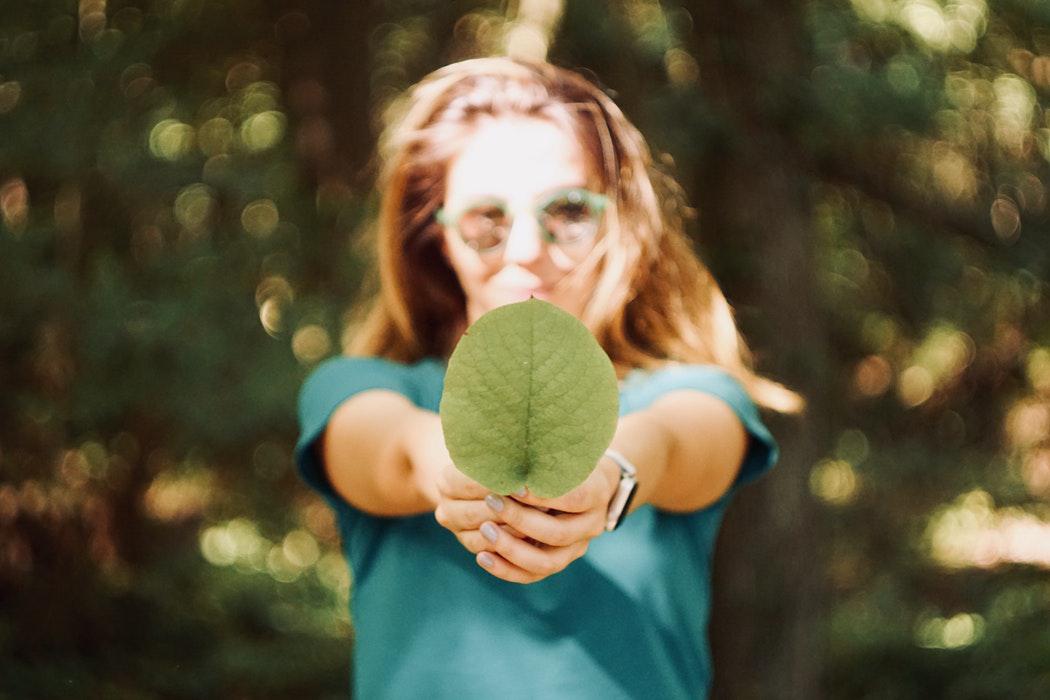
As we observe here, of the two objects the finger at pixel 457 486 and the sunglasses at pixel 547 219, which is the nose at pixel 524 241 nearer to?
the sunglasses at pixel 547 219

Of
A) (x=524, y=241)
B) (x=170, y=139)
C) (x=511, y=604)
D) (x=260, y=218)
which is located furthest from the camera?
(x=260, y=218)

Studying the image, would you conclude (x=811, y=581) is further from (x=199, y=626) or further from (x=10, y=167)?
(x=10, y=167)

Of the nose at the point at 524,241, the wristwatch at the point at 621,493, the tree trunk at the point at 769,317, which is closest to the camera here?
the wristwatch at the point at 621,493

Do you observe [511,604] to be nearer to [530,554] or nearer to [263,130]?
[530,554]


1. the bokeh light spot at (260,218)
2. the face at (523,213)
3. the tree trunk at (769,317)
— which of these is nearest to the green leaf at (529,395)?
the face at (523,213)

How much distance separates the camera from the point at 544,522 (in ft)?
3.08

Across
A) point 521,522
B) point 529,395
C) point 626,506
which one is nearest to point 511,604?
point 626,506

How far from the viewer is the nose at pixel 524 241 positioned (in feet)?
4.38

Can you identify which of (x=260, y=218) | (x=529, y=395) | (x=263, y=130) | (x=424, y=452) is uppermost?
(x=529, y=395)

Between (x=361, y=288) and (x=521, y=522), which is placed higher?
(x=521, y=522)

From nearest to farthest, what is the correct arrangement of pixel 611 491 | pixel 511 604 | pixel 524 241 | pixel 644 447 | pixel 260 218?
1. pixel 611 491
2. pixel 644 447
3. pixel 524 241
4. pixel 511 604
5. pixel 260 218

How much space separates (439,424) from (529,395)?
45 cm

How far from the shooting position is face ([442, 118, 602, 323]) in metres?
1.35

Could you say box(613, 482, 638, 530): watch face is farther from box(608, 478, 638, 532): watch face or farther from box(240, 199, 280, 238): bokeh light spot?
box(240, 199, 280, 238): bokeh light spot
